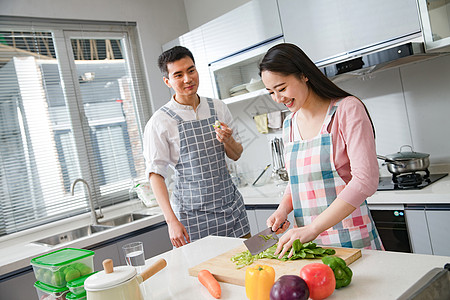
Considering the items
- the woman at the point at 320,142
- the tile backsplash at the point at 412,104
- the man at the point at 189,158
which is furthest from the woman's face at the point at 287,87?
the tile backsplash at the point at 412,104

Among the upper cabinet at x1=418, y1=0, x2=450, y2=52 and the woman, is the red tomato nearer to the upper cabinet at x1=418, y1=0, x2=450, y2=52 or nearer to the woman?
the woman

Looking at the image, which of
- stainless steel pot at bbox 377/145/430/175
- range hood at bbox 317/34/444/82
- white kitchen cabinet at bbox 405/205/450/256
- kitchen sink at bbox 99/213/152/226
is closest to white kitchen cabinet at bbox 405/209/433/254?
white kitchen cabinet at bbox 405/205/450/256

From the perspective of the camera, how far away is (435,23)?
2.12m

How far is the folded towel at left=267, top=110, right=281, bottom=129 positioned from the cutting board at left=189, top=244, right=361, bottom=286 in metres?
2.04

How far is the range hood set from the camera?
2160 millimetres

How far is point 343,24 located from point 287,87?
1.22m

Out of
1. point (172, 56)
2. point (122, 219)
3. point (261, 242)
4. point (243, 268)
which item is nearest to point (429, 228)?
point (261, 242)

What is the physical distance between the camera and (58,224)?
124 inches

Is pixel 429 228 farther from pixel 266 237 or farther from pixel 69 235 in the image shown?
pixel 69 235

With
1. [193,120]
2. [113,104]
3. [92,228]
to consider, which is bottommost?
[92,228]

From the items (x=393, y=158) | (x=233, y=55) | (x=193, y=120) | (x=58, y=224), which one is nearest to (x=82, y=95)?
(x=58, y=224)

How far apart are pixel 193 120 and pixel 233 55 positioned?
1.22m

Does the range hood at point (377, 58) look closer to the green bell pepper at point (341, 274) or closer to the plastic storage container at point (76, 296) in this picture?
the green bell pepper at point (341, 274)

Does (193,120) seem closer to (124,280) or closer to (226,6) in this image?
(124,280)
